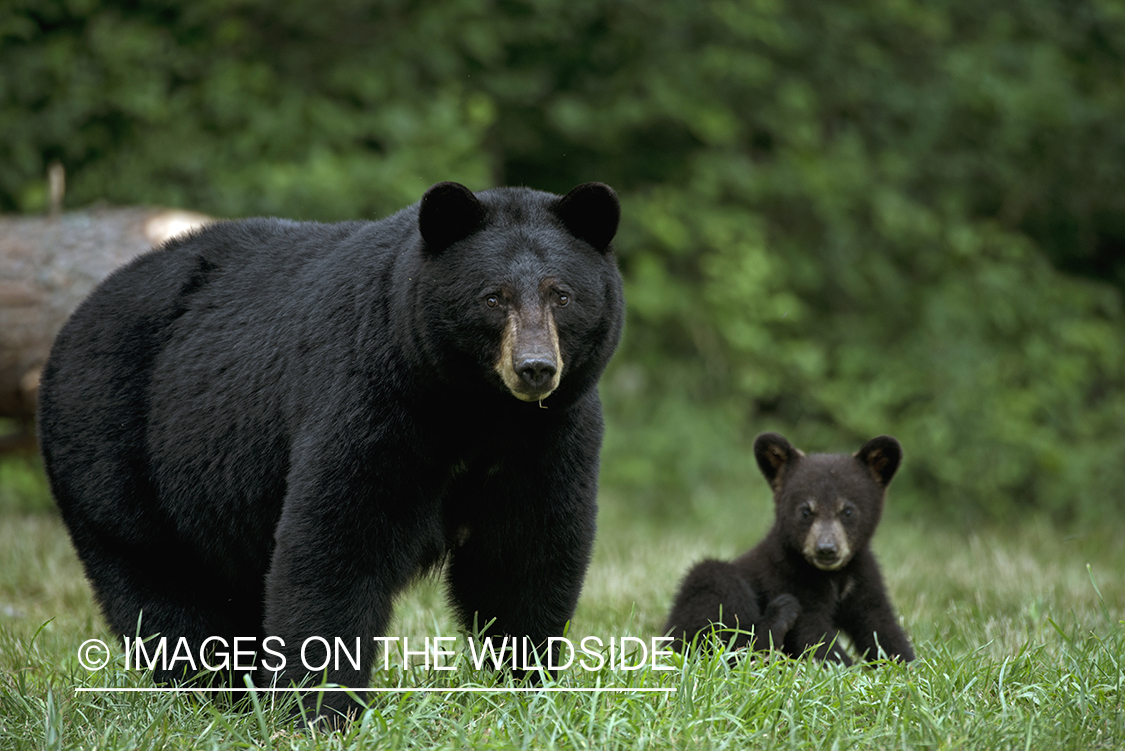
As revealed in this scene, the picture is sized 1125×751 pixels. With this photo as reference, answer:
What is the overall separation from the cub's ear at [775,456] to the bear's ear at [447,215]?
1819 mm

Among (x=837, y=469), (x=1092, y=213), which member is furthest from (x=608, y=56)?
(x=837, y=469)

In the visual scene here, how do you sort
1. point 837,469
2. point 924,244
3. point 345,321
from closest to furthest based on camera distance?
point 345,321 < point 837,469 < point 924,244

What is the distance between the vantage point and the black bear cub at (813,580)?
13.0 ft

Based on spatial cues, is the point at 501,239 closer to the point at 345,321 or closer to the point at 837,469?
the point at 345,321

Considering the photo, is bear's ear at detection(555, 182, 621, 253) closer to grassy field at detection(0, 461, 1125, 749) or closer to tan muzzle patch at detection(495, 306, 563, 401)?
tan muzzle patch at detection(495, 306, 563, 401)

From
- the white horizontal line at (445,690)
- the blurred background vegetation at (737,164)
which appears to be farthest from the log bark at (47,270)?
the white horizontal line at (445,690)

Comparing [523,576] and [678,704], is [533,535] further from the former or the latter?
[678,704]

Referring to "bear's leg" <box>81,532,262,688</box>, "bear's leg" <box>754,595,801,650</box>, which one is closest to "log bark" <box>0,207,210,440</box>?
"bear's leg" <box>81,532,262,688</box>

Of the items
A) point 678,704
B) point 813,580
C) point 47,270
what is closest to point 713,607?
point 813,580

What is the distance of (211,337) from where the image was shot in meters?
3.56

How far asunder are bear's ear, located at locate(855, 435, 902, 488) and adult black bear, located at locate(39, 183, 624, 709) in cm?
151

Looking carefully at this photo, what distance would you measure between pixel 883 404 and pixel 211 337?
6718 mm

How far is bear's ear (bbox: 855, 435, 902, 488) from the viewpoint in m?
4.32

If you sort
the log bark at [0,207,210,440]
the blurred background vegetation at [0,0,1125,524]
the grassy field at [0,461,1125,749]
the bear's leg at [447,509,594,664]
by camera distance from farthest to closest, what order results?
the blurred background vegetation at [0,0,1125,524], the log bark at [0,207,210,440], the bear's leg at [447,509,594,664], the grassy field at [0,461,1125,749]
